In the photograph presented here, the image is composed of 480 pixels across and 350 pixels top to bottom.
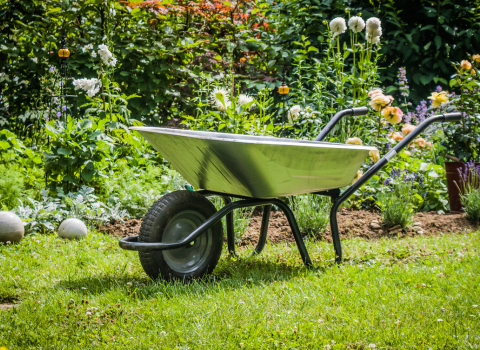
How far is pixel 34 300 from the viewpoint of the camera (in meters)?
1.72

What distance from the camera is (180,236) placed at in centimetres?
197

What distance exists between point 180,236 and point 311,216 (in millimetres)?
1188

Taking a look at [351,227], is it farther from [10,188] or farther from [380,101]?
[10,188]

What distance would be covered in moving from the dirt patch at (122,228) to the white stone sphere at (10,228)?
57cm

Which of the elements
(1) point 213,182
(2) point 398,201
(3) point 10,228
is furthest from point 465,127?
(3) point 10,228

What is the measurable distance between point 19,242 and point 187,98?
2.88m

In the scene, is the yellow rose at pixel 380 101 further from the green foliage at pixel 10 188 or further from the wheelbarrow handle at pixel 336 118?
the green foliage at pixel 10 188

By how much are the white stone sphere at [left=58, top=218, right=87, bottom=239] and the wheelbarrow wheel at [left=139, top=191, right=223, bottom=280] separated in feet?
3.51

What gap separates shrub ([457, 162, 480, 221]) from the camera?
122 inches

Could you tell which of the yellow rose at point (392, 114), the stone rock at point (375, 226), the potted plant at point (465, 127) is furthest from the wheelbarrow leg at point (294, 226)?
the potted plant at point (465, 127)

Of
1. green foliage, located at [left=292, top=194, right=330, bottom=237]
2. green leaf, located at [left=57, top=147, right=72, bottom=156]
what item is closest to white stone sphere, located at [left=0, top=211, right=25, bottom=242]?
green leaf, located at [left=57, top=147, right=72, bottom=156]

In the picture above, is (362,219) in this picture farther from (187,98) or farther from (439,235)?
(187,98)

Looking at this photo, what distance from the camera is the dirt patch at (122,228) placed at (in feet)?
9.62

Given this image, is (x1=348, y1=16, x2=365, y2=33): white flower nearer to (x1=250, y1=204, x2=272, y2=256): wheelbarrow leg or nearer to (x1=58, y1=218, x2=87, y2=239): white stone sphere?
(x1=250, y1=204, x2=272, y2=256): wheelbarrow leg
